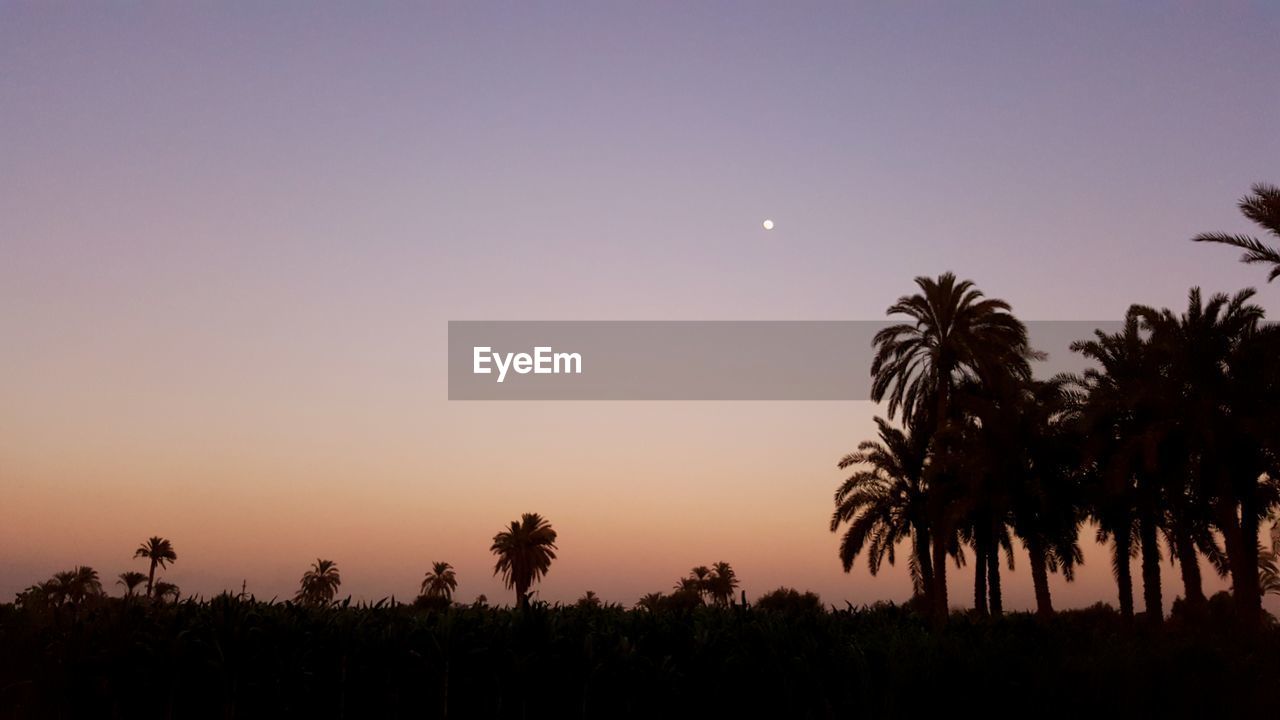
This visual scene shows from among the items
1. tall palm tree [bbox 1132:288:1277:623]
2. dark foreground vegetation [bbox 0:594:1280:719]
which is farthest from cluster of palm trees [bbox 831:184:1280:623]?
dark foreground vegetation [bbox 0:594:1280:719]

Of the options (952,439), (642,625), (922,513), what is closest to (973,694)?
(642,625)

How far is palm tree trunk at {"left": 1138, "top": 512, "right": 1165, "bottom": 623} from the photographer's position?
119 ft

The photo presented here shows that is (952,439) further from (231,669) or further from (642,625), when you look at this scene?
(231,669)

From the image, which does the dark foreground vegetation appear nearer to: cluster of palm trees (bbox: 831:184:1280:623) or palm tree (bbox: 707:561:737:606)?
cluster of palm trees (bbox: 831:184:1280:623)

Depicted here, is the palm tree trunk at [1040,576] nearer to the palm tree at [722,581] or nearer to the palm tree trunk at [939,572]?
the palm tree trunk at [939,572]

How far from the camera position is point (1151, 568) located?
36.6 m

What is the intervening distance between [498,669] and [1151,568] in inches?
1212

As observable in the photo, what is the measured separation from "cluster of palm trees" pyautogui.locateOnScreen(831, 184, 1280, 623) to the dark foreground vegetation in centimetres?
1736

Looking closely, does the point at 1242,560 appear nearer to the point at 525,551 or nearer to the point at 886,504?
the point at 886,504

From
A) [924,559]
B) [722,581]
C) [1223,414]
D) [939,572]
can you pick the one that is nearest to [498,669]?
[1223,414]

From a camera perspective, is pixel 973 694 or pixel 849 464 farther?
pixel 849 464

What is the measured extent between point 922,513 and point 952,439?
510 centimetres

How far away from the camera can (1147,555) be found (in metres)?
36.3

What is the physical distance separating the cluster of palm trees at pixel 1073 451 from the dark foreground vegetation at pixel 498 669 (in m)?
Result: 17.4
